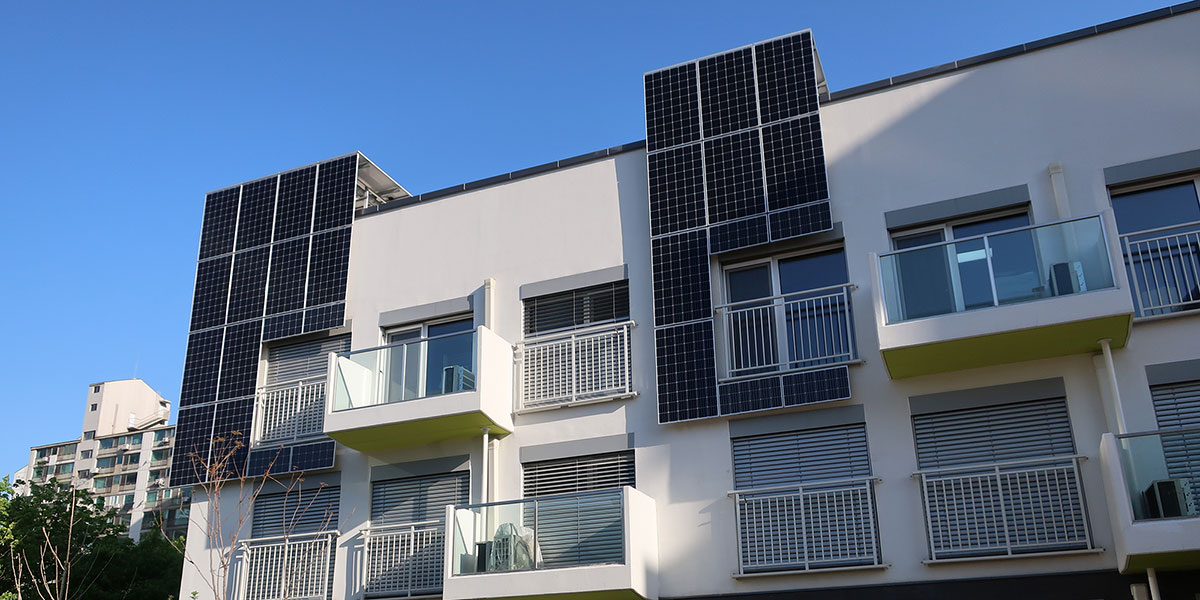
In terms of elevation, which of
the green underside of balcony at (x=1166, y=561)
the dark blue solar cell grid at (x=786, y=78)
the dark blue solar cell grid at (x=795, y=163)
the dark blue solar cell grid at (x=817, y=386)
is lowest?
the green underside of balcony at (x=1166, y=561)

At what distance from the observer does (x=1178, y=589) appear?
11570 mm

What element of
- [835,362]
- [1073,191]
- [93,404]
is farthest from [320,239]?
[93,404]

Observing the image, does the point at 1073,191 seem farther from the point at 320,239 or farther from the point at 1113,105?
the point at 320,239

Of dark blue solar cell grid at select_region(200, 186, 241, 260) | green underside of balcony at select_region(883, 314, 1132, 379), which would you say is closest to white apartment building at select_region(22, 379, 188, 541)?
dark blue solar cell grid at select_region(200, 186, 241, 260)

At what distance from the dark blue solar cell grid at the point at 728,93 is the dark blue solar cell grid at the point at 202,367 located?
9.92 metres

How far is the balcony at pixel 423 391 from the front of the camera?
15.6 meters

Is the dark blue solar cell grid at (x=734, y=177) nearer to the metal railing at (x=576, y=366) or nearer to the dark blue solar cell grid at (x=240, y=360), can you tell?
the metal railing at (x=576, y=366)

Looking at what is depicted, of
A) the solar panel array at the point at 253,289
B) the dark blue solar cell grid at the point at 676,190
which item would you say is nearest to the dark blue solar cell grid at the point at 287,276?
the solar panel array at the point at 253,289

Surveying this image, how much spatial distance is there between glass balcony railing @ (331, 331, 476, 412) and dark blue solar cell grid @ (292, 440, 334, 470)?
1285mm

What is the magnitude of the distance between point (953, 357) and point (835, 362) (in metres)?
1.71

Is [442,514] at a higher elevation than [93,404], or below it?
below

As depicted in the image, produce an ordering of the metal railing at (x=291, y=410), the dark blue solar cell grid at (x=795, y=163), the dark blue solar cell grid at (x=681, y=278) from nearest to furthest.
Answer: the dark blue solar cell grid at (x=795, y=163), the dark blue solar cell grid at (x=681, y=278), the metal railing at (x=291, y=410)

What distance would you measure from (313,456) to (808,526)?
8426 mm

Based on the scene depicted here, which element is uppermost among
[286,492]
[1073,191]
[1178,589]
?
[1073,191]
